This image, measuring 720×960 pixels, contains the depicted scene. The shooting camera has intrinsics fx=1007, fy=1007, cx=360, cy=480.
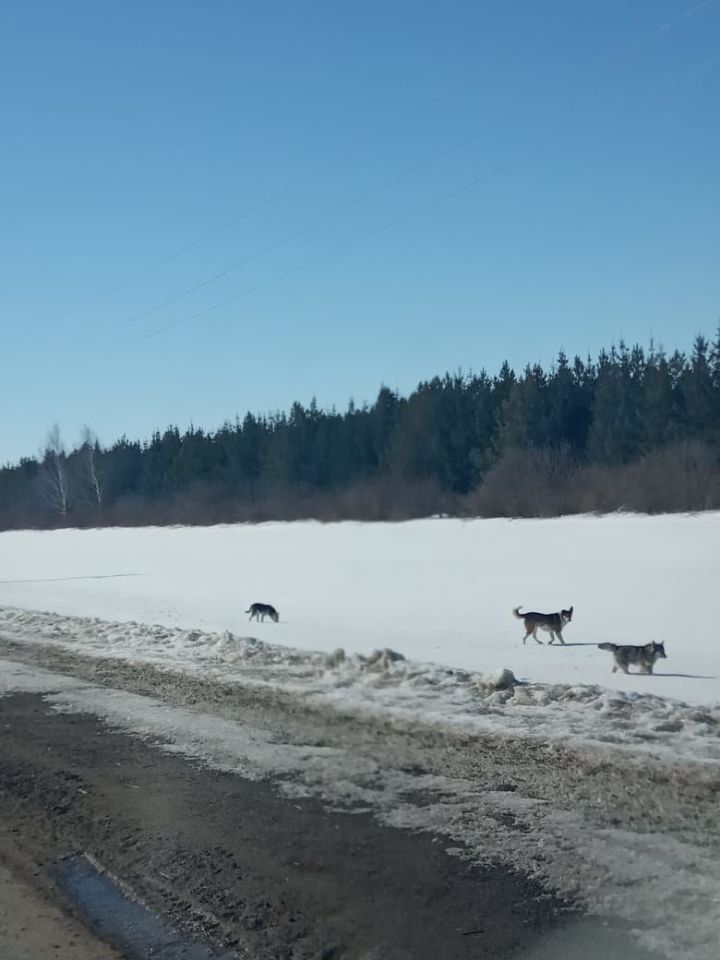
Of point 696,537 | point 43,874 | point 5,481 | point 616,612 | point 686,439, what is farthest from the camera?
point 5,481

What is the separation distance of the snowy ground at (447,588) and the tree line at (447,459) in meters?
3.19

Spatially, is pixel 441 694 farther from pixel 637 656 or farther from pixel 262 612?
pixel 262 612

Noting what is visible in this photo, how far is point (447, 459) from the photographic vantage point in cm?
6962

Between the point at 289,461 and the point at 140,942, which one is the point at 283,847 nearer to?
the point at 140,942

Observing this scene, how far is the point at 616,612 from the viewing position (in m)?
20.7

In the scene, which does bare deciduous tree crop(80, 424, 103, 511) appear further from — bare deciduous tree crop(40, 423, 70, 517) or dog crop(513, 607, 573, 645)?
dog crop(513, 607, 573, 645)

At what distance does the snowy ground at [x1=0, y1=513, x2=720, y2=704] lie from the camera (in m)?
16.0

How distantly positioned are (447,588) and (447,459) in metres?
43.4

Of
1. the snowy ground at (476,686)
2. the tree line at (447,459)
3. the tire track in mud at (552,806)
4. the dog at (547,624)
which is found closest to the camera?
the tire track in mud at (552,806)

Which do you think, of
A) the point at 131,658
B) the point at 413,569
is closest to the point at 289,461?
the point at 413,569

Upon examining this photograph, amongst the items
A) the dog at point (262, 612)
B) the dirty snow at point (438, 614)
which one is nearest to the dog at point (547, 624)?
the dirty snow at point (438, 614)

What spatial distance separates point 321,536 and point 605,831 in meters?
39.2

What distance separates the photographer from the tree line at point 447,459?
44.2 m

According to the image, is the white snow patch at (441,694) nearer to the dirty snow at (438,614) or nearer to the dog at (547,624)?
the dirty snow at (438,614)
